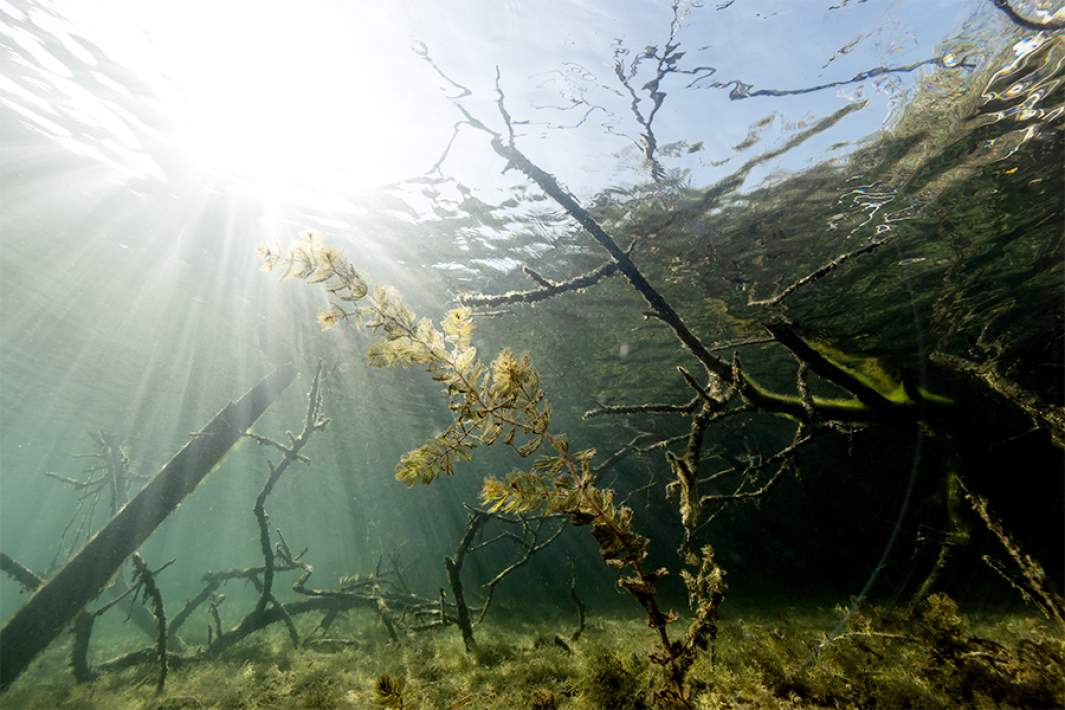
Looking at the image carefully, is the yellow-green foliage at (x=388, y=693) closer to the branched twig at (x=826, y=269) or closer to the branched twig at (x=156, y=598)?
the branched twig at (x=826, y=269)

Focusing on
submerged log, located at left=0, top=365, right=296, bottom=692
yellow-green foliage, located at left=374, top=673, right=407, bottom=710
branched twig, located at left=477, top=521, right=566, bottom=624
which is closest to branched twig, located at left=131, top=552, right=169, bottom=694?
submerged log, located at left=0, top=365, right=296, bottom=692

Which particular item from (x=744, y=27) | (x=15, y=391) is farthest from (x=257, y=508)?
(x=15, y=391)

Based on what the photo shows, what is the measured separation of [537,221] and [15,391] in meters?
40.8

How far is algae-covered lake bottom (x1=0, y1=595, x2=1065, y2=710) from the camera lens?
3.97 metres

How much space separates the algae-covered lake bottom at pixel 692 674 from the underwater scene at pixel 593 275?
0.18 ft

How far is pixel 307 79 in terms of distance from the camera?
24.5ft

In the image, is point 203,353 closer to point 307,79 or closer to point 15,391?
point 307,79

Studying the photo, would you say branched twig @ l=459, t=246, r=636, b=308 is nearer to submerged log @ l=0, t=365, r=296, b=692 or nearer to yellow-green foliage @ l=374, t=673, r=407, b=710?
yellow-green foliage @ l=374, t=673, r=407, b=710

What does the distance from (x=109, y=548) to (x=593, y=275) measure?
10.4 m

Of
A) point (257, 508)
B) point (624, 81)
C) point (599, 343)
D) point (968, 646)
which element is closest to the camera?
point (968, 646)

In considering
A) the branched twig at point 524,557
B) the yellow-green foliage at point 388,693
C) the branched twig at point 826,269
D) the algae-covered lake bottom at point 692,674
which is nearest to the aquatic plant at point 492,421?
the yellow-green foliage at point 388,693

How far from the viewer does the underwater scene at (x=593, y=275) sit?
3.99 meters

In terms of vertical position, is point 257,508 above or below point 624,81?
below

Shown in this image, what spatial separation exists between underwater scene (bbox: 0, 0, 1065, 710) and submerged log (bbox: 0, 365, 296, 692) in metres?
0.05
